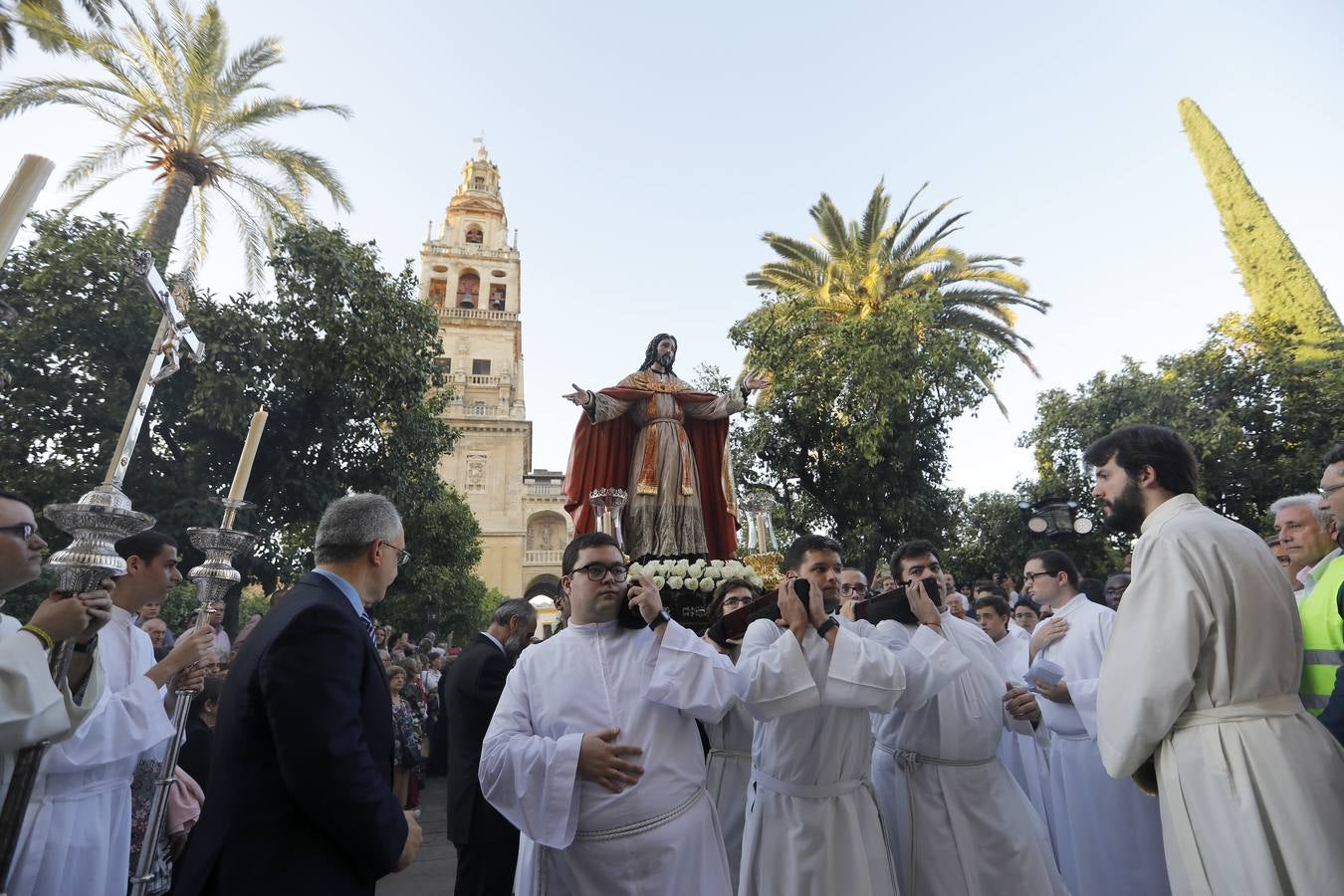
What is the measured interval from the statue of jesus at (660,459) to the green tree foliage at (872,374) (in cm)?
1201

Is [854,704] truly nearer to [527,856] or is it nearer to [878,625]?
[878,625]

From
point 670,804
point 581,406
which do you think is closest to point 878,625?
point 670,804

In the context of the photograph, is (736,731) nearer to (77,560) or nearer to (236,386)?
(77,560)

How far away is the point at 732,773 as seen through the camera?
Result: 4617 mm

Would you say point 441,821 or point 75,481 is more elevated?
point 75,481

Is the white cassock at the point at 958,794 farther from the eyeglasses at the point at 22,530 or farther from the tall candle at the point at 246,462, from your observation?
the eyeglasses at the point at 22,530

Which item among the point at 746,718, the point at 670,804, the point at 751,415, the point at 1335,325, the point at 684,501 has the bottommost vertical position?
the point at 670,804

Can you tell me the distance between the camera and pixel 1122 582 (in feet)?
23.8

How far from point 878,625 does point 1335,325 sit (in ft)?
88.2

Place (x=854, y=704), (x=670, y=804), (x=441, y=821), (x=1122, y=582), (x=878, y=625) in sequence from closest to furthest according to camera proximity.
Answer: (x=670, y=804) < (x=854, y=704) < (x=878, y=625) < (x=1122, y=582) < (x=441, y=821)

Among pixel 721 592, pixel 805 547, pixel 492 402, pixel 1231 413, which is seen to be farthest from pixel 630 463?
pixel 492 402

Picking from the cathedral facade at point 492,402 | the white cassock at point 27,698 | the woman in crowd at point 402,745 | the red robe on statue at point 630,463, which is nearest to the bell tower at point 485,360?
the cathedral facade at point 492,402

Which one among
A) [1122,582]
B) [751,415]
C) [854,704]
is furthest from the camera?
[751,415]

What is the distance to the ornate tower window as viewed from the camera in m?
48.2
